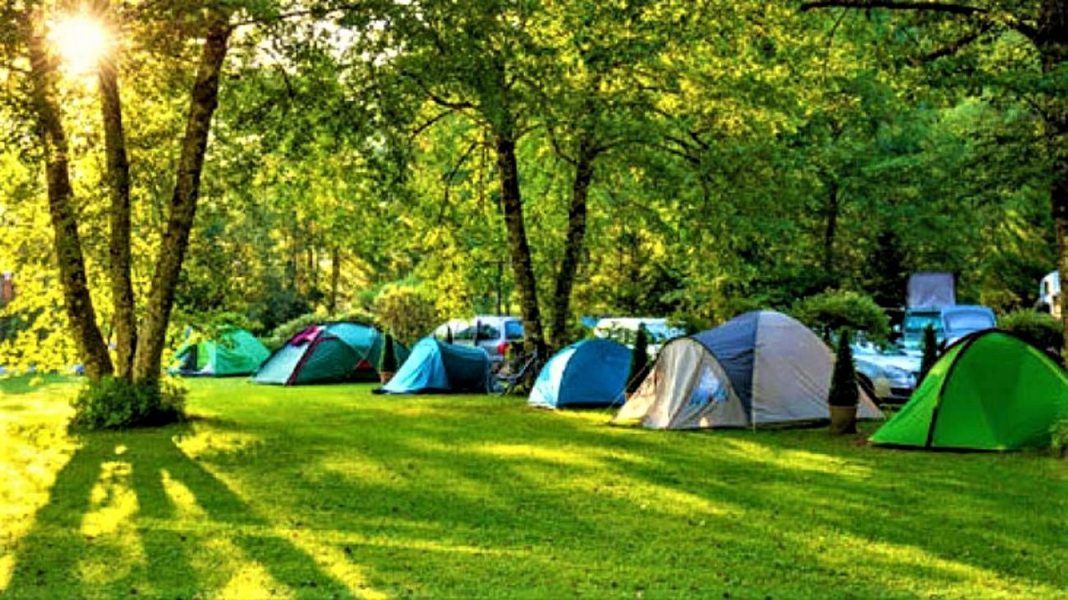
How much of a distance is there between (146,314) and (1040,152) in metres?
12.0

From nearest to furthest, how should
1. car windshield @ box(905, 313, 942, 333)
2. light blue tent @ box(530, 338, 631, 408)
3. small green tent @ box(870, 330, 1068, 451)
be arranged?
small green tent @ box(870, 330, 1068, 451) < light blue tent @ box(530, 338, 631, 408) < car windshield @ box(905, 313, 942, 333)

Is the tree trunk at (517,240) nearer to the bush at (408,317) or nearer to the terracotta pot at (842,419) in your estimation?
the terracotta pot at (842,419)

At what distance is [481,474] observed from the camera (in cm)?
1022

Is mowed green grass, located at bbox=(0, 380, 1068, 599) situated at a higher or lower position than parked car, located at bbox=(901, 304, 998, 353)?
lower

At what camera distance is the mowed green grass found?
6152 mm

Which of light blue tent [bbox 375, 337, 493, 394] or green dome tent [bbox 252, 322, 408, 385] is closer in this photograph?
light blue tent [bbox 375, 337, 493, 394]

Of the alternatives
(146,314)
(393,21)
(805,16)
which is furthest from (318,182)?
(805,16)

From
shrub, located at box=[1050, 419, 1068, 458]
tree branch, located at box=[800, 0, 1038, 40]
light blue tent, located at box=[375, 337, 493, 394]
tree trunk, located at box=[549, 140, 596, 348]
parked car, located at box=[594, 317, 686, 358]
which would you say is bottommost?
shrub, located at box=[1050, 419, 1068, 458]

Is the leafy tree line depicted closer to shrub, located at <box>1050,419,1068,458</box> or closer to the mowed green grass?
shrub, located at <box>1050,419,1068,458</box>

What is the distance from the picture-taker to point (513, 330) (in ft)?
88.0

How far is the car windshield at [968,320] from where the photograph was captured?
76.5ft

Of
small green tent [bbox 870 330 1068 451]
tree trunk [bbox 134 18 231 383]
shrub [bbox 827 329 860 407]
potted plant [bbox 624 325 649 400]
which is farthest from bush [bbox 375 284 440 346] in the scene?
small green tent [bbox 870 330 1068 451]

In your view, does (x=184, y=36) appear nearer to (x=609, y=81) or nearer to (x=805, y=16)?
(x=609, y=81)

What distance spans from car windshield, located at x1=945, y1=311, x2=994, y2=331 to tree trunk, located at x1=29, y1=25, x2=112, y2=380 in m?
18.0
